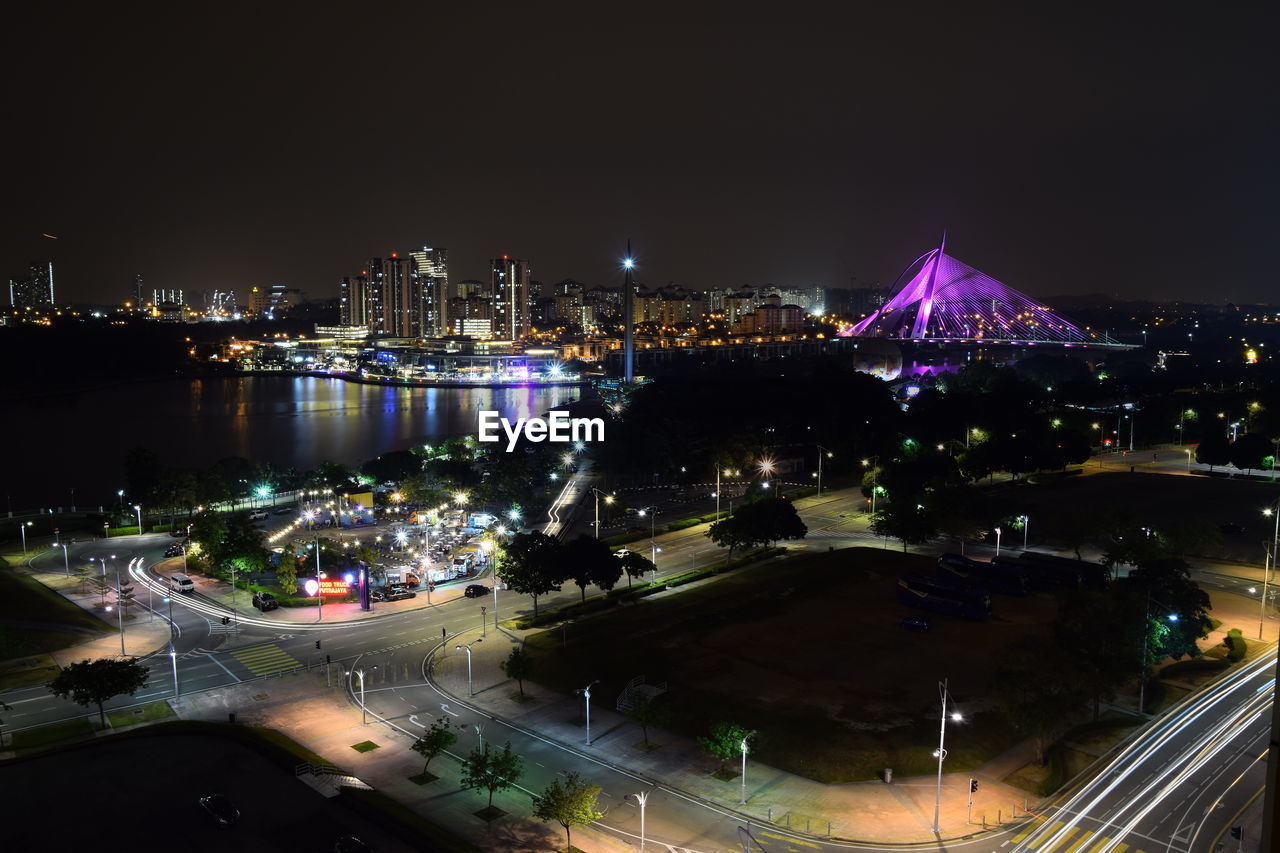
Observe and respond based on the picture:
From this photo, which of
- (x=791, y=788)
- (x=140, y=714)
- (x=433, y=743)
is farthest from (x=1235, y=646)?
(x=140, y=714)

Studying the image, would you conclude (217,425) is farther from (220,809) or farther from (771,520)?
(220,809)

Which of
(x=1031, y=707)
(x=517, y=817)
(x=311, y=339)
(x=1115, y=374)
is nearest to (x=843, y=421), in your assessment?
(x=1031, y=707)

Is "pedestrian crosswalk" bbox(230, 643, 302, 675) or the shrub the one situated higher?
the shrub

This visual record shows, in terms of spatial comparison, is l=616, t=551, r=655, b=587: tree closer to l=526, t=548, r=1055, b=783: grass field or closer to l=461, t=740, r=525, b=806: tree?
l=526, t=548, r=1055, b=783: grass field

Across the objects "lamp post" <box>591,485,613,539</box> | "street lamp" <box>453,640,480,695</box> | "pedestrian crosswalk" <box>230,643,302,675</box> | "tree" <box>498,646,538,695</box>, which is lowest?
"pedestrian crosswalk" <box>230,643,302,675</box>

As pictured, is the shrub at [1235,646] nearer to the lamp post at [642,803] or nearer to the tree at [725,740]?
the tree at [725,740]

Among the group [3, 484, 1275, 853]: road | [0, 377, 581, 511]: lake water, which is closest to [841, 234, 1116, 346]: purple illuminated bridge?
[0, 377, 581, 511]: lake water
